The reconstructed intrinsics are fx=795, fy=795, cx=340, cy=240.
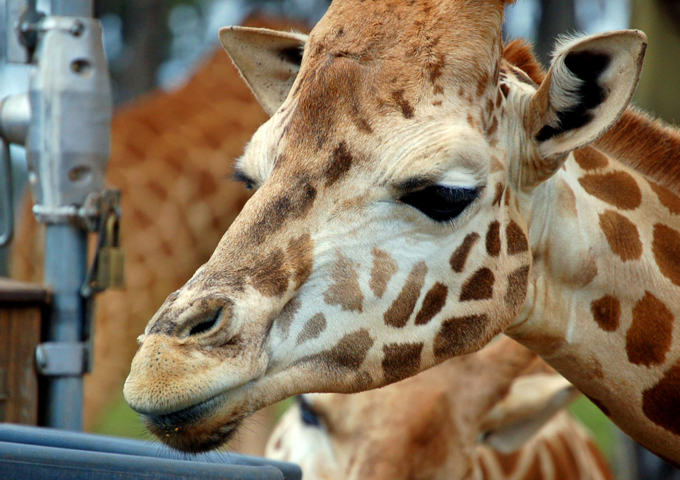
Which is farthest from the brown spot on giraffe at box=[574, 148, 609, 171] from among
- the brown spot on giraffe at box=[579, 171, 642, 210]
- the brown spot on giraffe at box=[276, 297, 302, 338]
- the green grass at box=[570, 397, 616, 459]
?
the green grass at box=[570, 397, 616, 459]

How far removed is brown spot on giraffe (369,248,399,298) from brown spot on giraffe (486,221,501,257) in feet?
0.86

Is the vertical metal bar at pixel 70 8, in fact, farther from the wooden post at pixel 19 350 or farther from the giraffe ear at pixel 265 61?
the wooden post at pixel 19 350

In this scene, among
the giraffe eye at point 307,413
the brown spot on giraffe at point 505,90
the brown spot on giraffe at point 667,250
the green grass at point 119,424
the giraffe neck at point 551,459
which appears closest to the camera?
the brown spot on giraffe at point 505,90

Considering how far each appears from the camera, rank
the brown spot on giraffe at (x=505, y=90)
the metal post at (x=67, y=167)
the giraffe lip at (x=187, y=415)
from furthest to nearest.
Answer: the metal post at (x=67, y=167)
the brown spot on giraffe at (x=505, y=90)
the giraffe lip at (x=187, y=415)

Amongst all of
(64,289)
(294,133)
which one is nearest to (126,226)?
(64,289)

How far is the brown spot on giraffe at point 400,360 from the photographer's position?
6.08 ft

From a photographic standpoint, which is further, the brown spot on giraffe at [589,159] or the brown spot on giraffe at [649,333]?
the brown spot on giraffe at [589,159]

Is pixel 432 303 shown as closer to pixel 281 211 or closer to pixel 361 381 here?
pixel 361 381

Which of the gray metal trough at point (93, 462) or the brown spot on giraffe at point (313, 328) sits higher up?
the brown spot on giraffe at point (313, 328)

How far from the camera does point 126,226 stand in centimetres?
546

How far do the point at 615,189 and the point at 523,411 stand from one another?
1.21 metres

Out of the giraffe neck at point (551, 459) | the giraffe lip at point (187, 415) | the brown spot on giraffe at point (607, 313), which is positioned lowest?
the giraffe neck at point (551, 459)

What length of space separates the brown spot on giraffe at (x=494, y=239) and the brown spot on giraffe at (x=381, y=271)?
262mm

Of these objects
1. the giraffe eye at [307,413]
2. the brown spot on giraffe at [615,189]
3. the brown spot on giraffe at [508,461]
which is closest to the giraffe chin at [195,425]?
the brown spot on giraffe at [615,189]
